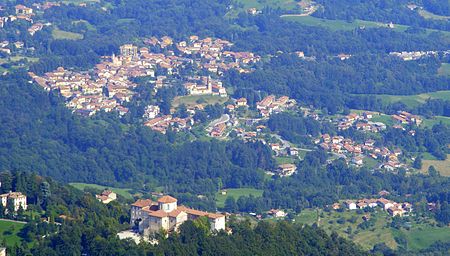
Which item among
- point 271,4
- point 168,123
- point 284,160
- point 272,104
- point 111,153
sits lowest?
point 271,4

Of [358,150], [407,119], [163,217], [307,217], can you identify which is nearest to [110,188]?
[307,217]

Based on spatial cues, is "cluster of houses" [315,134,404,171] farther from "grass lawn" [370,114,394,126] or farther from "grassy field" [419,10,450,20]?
"grassy field" [419,10,450,20]

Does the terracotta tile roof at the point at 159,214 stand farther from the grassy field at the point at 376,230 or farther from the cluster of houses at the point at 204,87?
the cluster of houses at the point at 204,87

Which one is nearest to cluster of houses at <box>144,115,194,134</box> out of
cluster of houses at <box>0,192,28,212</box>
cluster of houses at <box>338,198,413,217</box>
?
cluster of houses at <box>338,198,413,217</box>

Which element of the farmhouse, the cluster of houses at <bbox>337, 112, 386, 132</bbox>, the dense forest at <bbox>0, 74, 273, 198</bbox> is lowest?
the cluster of houses at <bbox>337, 112, 386, 132</bbox>

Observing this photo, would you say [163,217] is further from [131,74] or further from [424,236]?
[131,74]

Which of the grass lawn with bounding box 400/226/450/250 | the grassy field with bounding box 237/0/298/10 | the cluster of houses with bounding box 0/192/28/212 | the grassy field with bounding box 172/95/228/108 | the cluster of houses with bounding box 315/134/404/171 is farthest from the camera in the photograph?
the grassy field with bounding box 237/0/298/10

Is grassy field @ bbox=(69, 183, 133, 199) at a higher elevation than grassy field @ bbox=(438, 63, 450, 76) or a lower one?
higher

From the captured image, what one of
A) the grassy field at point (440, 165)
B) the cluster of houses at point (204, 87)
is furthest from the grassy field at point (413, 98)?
the grassy field at point (440, 165)

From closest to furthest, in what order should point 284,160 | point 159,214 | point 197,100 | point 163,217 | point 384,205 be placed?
point 163,217 → point 159,214 → point 384,205 → point 284,160 → point 197,100
